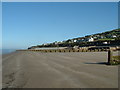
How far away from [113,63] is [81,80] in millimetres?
6338

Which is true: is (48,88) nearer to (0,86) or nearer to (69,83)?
(69,83)

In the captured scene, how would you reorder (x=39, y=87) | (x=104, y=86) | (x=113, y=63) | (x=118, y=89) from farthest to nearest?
1. (x=113, y=63)
2. (x=39, y=87)
3. (x=104, y=86)
4. (x=118, y=89)

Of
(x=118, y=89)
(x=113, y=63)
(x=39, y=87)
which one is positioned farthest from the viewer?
(x=113, y=63)

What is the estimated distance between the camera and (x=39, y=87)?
30.4 feet

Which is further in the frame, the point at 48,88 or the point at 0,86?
the point at 0,86

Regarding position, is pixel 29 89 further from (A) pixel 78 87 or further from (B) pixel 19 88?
(A) pixel 78 87

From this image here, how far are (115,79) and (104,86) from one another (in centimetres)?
157

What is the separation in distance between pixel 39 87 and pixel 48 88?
0.58 meters

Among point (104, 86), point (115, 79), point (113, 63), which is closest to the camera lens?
point (104, 86)

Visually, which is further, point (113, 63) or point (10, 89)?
point (113, 63)

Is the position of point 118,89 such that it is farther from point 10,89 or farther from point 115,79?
point 10,89

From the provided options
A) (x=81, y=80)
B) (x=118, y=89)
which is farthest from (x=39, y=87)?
(x=118, y=89)

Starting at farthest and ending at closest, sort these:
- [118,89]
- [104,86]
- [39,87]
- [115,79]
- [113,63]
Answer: [113,63], [115,79], [39,87], [104,86], [118,89]

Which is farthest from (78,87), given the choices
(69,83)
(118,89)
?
(118,89)
